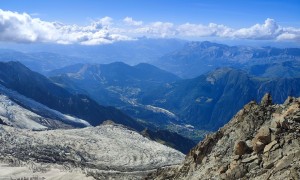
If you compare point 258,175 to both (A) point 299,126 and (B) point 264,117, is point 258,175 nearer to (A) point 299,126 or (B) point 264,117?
(A) point 299,126

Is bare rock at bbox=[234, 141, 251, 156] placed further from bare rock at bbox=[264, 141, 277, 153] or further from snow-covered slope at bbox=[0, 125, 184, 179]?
snow-covered slope at bbox=[0, 125, 184, 179]

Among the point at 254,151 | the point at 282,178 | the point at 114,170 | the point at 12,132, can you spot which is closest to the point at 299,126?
the point at 254,151

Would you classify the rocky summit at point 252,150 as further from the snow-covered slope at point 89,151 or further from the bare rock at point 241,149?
the snow-covered slope at point 89,151

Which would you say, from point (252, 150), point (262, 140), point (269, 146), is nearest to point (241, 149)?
point (252, 150)

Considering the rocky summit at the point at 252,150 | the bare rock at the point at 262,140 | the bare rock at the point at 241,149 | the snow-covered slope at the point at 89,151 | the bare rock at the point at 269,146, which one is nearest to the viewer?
the rocky summit at the point at 252,150

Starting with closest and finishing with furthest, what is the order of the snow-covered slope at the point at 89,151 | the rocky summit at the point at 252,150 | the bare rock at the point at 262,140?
the rocky summit at the point at 252,150 < the bare rock at the point at 262,140 < the snow-covered slope at the point at 89,151

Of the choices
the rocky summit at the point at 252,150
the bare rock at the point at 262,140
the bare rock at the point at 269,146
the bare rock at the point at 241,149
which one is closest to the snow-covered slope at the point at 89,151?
the rocky summit at the point at 252,150
